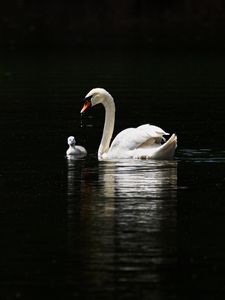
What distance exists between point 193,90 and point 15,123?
296 inches

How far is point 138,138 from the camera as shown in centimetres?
1745

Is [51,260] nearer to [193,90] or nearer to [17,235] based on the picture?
[17,235]

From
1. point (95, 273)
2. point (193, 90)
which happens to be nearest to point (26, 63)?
point (193, 90)

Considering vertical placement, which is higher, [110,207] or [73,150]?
[73,150]

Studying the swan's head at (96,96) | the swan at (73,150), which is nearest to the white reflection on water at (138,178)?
the swan at (73,150)

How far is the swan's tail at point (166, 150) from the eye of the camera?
16.6m

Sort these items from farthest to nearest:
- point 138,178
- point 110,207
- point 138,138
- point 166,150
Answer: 1. point 138,138
2. point 166,150
3. point 138,178
4. point 110,207

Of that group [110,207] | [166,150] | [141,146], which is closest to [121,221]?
[110,207]

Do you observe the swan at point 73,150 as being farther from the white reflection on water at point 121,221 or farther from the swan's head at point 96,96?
the swan's head at point 96,96

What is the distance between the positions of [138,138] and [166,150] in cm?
72

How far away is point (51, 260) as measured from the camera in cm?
1128

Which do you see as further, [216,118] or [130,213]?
[216,118]

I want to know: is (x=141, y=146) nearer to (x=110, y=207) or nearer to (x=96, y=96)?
(x=96, y=96)

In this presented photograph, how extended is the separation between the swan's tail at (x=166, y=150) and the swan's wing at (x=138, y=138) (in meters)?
0.27
